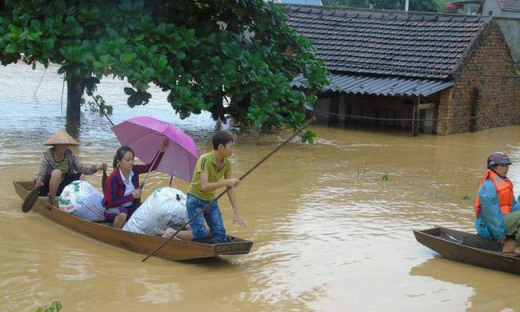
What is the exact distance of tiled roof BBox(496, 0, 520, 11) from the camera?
38188 mm

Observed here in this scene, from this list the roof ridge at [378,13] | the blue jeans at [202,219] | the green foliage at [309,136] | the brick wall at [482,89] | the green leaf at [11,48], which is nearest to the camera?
the blue jeans at [202,219]

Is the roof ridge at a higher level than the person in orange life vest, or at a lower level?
higher

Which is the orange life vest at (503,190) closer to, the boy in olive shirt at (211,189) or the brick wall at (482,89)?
the boy in olive shirt at (211,189)

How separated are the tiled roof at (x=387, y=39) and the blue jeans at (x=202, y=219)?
12.3m

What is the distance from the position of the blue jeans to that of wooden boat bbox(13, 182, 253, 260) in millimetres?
178

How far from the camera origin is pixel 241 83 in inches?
624

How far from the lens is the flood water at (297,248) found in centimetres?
785

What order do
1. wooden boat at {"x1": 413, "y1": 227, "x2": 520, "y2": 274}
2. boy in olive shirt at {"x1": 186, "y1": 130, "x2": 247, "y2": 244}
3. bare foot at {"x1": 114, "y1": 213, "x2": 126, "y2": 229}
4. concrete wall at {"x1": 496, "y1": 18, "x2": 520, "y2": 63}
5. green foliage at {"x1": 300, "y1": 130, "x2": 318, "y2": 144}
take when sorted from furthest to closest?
1. concrete wall at {"x1": 496, "y1": 18, "x2": 520, "y2": 63}
2. green foliage at {"x1": 300, "y1": 130, "x2": 318, "y2": 144}
3. bare foot at {"x1": 114, "y1": 213, "x2": 126, "y2": 229}
4. wooden boat at {"x1": 413, "y1": 227, "x2": 520, "y2": 274}
5. boy in olive shirt at {"x1": 186, "y1": 130, "x2": 247, "y2": 244}

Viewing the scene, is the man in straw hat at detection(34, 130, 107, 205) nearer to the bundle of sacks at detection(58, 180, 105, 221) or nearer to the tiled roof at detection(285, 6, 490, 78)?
the bundle of sacks at detection(58, 180, 105, 221)

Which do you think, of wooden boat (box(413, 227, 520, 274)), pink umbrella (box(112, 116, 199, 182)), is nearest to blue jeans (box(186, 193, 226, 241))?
pink umbrella (box(112, 116, 199, 182))

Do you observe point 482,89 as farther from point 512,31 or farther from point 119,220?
point 119,220

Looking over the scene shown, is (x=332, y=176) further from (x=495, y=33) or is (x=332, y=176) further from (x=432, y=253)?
(x=495, y=33)

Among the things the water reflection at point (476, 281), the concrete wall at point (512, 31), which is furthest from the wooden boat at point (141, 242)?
the concrete wall at point (512, 31)

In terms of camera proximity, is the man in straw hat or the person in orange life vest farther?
the man in straw hat
